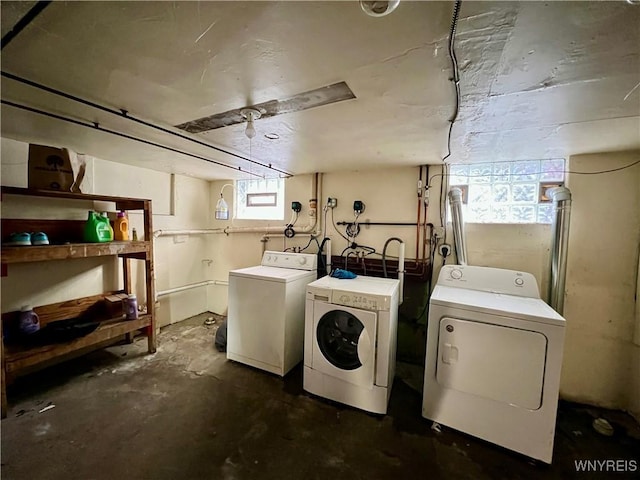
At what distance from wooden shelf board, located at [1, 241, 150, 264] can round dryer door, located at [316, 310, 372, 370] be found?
6.29 feet

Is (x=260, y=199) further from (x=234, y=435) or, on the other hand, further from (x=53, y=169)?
(x=234, y=435)

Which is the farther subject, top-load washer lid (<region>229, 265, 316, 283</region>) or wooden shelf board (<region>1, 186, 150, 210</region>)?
top-load washer lid (<region>229, 265, 316, 283</region>)

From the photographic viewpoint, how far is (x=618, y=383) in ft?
6.61

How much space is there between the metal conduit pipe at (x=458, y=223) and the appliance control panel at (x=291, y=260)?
1.40 m

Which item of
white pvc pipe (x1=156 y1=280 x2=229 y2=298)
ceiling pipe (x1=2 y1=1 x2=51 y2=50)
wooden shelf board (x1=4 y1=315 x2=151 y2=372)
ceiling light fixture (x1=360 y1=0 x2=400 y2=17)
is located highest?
ceiling pipe (x1=2 y1=1 x2=51 y2=50)

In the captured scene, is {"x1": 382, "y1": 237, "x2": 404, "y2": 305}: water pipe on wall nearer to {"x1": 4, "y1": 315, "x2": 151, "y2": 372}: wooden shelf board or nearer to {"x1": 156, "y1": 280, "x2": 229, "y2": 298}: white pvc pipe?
{"x1": 156, "y1": 280, "x2": 229, "y2": 298}: white pvc pipe

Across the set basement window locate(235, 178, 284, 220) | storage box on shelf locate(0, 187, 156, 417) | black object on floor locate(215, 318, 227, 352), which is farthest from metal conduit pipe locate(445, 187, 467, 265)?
storage box on shelf locate(0, 187, 156, 417)

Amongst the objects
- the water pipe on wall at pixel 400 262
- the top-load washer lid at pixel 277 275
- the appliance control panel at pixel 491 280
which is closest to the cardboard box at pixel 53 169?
the top-load washer lid at pixel 277 275

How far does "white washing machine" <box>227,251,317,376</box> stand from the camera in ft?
7.59

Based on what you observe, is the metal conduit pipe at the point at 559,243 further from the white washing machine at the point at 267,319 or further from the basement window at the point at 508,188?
the white washing machine at the point at 267,319

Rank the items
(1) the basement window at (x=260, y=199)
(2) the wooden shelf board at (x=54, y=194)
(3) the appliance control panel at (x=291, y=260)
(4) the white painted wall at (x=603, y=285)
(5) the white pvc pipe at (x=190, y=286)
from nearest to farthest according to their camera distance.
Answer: (2) the wooden shelf board at (x=54, y=194) → (4) the white painted wall at (x=603, y=285) → (3) the appliance control panel at (x=291, y=260) → (5) the white pvc pipe at (x=190, y=286) → (1) the basement window at (x=260, y=199)

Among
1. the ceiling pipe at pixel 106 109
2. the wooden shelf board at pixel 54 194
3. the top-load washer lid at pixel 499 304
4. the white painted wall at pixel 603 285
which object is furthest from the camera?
the white painted wall at pixel 603 285

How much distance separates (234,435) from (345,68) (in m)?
2.19

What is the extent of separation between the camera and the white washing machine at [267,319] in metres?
2.31
